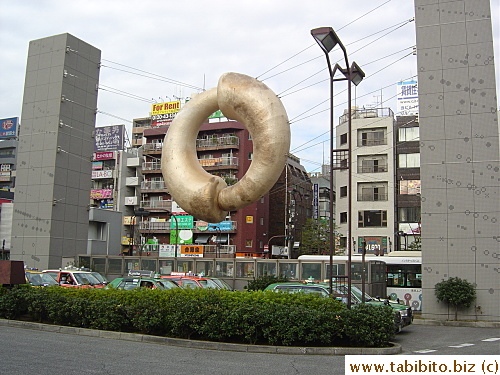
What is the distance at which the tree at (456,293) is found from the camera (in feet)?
69.3

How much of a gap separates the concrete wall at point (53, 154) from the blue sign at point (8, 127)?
46031 mm

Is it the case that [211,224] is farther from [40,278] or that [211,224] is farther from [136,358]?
[136,358]

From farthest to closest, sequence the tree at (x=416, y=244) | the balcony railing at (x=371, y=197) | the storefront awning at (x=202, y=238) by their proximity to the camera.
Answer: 1. the storefront awning at (x=202, y=238)
2. the balcony railing at (x=371, y=197)
3. the tree at (x=416, y=244)

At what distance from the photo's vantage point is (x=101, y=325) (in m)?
14.6

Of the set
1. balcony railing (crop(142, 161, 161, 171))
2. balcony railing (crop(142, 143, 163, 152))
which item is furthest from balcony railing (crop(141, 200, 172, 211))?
balcony railing (crop(142, 143, 163, 152))

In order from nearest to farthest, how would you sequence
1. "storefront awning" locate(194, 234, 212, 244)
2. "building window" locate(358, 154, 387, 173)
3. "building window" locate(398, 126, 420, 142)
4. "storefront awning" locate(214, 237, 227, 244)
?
"building window" locate(398, 126, 420, 142) → "building window" locate(358, 154, 387, 173) → "storefront awning" locate(214, 237, 227, 244) → "storefront awning" locate(194, 234, 212, 244)

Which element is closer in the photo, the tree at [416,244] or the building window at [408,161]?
the tree at [416,244]

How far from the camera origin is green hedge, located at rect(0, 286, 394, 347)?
1264 centimetres

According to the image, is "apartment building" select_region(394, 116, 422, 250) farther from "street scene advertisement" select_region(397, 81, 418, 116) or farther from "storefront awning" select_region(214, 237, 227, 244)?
"storefront awning" select_region(214, 237, 227, 244)

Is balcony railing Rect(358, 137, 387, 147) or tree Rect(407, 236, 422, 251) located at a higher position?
balcony railing Rect(358, 137, 387, 147)

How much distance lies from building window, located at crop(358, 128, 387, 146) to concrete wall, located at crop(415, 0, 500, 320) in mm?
26280

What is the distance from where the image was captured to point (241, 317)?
12.8 meters

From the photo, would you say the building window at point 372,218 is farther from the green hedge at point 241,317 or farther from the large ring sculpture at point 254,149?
the large ring sculpture at point 254,149

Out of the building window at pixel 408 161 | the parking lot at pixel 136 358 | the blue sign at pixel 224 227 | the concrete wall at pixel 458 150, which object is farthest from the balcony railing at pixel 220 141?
the parking lot at pixel 136 358
